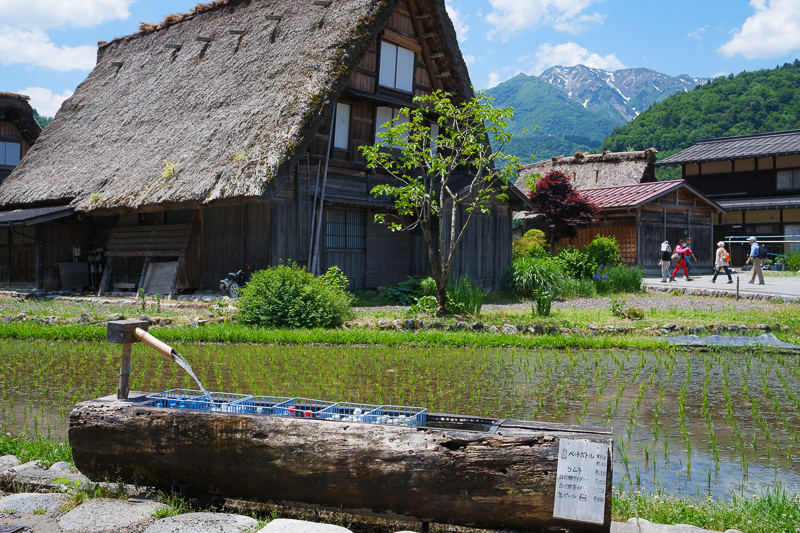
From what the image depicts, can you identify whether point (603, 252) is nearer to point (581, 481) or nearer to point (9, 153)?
point (581, 481)

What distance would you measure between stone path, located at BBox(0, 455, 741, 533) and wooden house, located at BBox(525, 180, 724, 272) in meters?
24.3

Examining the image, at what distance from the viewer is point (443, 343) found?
10445 mm

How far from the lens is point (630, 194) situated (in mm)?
27984

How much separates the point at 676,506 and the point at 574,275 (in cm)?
1765

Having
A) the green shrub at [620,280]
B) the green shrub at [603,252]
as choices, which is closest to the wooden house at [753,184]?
the green shrub at [603,252]

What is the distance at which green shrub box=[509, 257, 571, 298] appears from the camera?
1831 cm

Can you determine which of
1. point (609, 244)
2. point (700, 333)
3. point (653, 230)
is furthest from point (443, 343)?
point (653, 230)

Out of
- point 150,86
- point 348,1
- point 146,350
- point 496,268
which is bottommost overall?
point 146,350

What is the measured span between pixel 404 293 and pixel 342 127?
4.77 meters

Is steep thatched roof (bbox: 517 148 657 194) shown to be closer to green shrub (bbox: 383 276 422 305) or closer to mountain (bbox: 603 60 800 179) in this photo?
mountain (bbox: 603 60 800 179)

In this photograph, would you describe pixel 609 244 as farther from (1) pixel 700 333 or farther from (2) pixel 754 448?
(2) pixel 754 448

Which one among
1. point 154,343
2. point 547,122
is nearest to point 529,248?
point 154,343

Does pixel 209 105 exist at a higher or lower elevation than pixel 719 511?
higher

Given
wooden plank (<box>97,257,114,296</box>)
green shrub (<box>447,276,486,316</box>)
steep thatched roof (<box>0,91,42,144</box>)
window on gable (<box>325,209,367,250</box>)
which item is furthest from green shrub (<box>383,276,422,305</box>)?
steep thatched roof (<box>0,91,42,144</box>)
